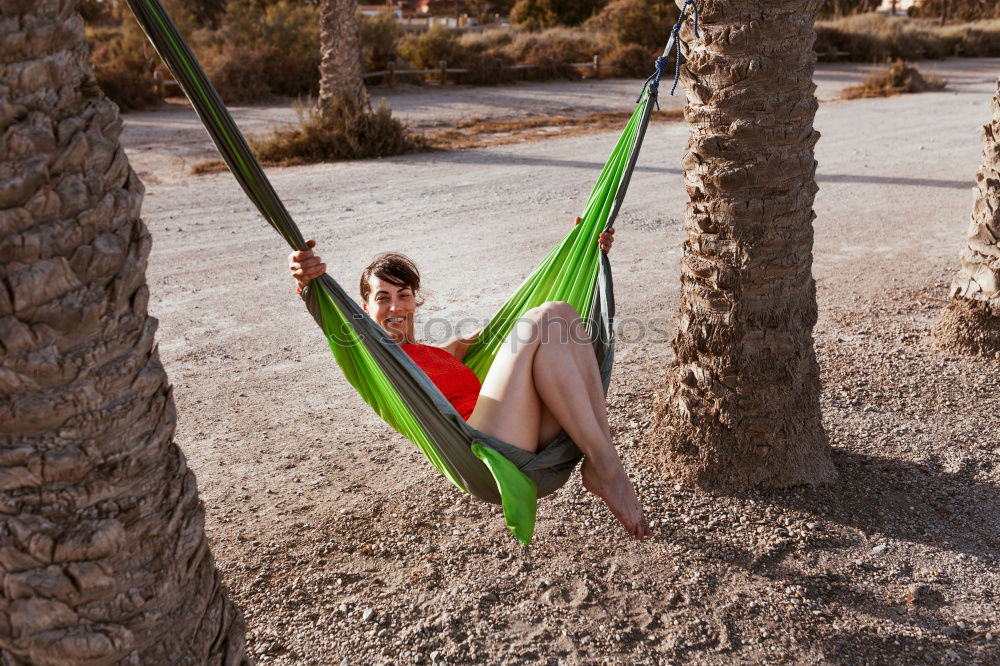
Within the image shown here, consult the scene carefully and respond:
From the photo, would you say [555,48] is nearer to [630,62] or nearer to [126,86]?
[630,62]

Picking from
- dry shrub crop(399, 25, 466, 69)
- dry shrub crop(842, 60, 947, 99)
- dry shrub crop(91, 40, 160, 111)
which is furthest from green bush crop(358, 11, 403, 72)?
dry shrub crop(842, 60, 947, 99)

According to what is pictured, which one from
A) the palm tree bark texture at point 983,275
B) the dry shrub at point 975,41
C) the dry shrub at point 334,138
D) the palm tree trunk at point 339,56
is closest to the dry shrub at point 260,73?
the palm tree trunk at point 339,56

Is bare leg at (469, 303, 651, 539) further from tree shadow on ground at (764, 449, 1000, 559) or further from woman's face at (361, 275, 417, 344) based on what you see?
tree shadow on ground at (764, 449, 1000, 559)

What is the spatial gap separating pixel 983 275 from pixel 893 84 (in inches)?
431

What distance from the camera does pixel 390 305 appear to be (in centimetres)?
260

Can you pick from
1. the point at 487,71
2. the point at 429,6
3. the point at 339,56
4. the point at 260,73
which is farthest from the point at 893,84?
the point at 429,6

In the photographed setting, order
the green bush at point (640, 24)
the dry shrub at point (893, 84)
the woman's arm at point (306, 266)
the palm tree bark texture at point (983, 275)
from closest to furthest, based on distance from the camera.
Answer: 1. the woman's arm at point (306, 266)
2. the palm tree bark texture at point (983, 275)
3. the dry shrub at point (893, 84)
4. the green bush at point (640, 24)

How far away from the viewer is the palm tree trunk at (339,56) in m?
8.27

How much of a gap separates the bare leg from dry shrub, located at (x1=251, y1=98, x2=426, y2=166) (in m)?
6.26

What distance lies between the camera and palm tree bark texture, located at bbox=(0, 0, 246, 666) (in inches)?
45.8

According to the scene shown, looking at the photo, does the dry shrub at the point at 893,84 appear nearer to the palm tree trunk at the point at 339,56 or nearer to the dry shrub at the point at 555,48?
the dry shrub at the point at 555,48

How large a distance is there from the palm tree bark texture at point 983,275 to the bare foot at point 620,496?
2231 mm

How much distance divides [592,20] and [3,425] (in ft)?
63.4

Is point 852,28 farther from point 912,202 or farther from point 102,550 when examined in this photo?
point 102,550
